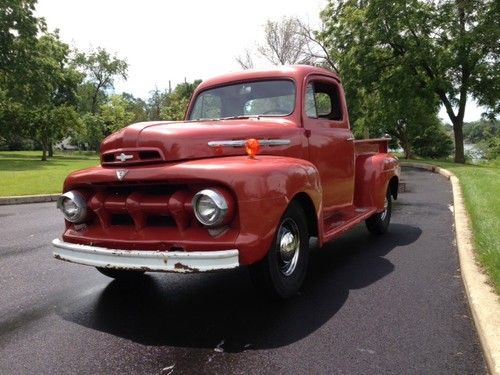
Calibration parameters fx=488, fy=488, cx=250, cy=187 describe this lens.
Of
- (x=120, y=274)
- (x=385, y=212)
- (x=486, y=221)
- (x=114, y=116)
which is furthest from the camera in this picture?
(x=114, y=116)

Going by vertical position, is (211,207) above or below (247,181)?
below

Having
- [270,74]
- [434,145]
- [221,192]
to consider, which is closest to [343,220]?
[270,74]

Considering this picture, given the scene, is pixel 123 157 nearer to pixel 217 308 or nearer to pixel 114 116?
pixel 217 308

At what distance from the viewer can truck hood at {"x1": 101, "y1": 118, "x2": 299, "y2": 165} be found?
3798 mm

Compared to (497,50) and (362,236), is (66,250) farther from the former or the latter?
(497,50)

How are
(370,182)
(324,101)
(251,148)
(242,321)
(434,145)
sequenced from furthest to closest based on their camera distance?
(434,145)
(370,182)
(324,101)
(251,148)
(242,321)

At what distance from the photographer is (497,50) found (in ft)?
73.6

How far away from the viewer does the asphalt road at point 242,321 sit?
297 cm

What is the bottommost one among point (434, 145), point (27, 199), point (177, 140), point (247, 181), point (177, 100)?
point (434, 145)

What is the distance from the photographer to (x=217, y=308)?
3.91m

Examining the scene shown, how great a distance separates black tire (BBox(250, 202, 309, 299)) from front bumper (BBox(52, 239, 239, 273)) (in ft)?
1.61

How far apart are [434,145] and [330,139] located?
3957cm

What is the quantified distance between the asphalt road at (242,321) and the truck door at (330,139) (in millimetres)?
794

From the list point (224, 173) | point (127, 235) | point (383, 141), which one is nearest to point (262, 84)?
point (224, 173)
